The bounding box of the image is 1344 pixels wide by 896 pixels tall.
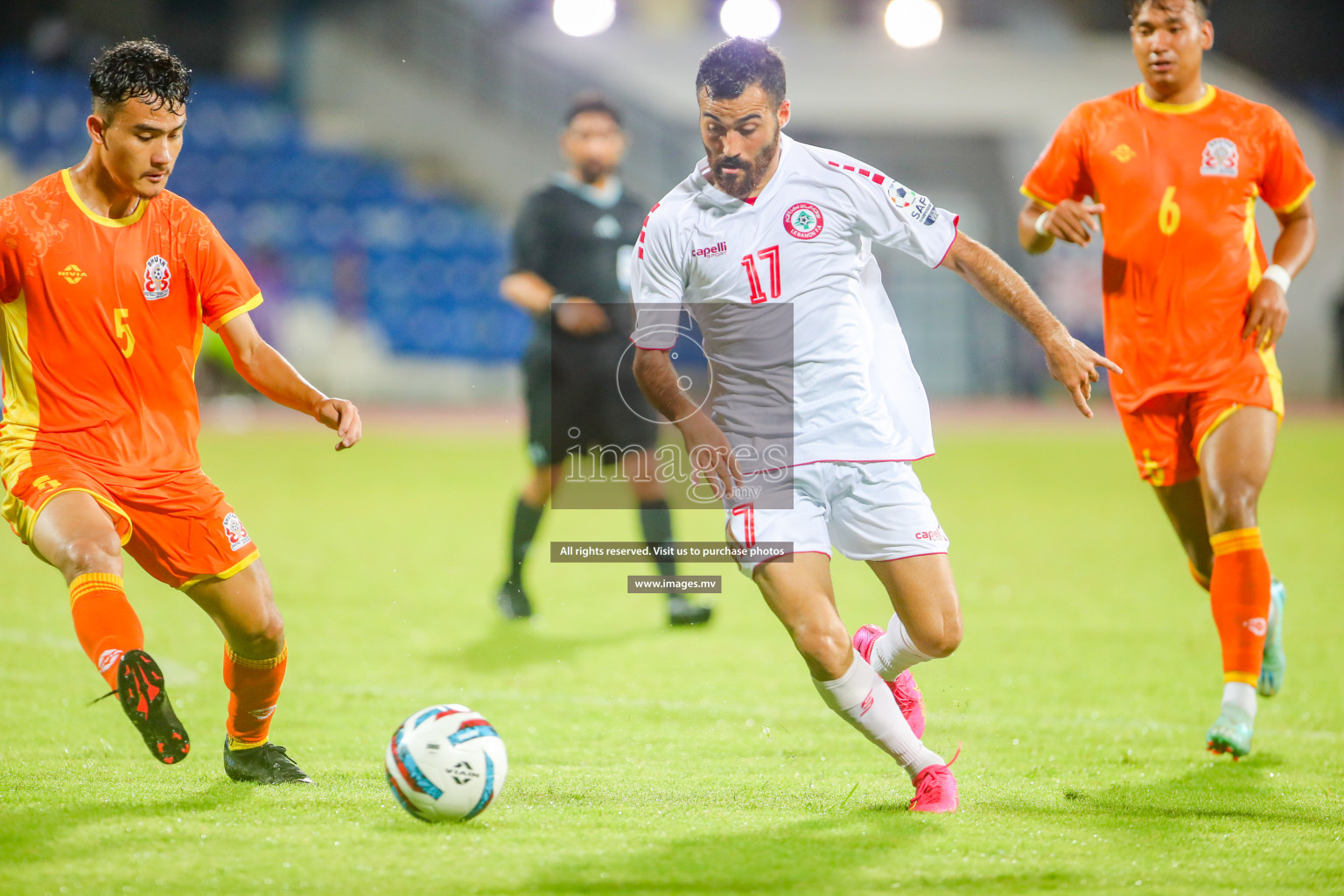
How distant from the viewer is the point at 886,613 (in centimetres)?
692

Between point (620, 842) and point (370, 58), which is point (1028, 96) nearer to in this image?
point (370, 58)

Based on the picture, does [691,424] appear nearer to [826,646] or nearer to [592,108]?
[826,646]

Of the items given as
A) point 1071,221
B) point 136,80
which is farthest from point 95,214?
point 1071,221

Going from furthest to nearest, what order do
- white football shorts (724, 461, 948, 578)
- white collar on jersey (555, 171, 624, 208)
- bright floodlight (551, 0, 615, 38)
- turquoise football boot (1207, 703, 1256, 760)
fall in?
bright floodlight (551, 0, 615, 38)
white collar on jersey (555, 171, 624, 208)
turquoise football boot (1207, 703, 1256, 760)
white football shorts (724, 461, 948, 578)

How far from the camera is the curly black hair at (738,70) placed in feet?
11.7

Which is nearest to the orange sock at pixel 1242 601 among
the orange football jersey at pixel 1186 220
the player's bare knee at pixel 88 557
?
the orange football jersey at pixel 1186 220

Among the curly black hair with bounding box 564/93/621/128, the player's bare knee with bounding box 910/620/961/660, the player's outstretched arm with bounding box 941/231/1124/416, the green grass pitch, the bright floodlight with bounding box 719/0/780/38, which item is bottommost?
the green grass pitch

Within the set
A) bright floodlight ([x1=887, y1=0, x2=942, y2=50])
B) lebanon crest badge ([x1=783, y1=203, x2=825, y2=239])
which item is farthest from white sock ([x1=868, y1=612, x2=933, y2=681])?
bright floodlight ([x1=887, y1=0, x2=942, y2=50])

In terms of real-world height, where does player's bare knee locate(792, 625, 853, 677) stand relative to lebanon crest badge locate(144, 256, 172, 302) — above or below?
below

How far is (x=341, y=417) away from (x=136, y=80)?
3.44ft

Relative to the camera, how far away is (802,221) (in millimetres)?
3752

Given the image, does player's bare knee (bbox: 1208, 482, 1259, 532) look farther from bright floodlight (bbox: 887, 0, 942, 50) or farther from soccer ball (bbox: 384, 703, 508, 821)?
bright floodlight (bbox: 887, 0, 942, 50)

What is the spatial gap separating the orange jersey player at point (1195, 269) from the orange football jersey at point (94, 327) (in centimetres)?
277

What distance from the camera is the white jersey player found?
3.62 meters
